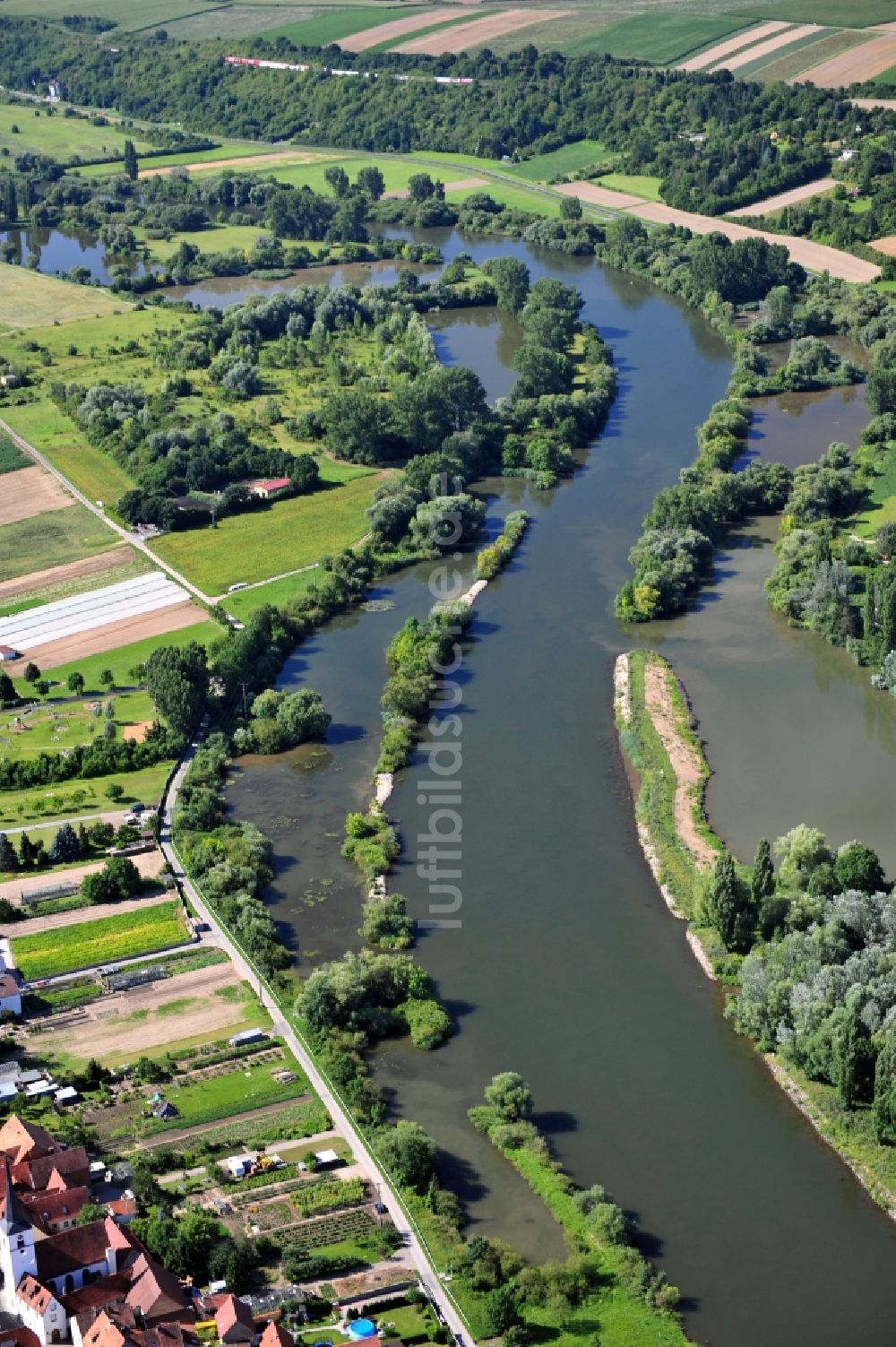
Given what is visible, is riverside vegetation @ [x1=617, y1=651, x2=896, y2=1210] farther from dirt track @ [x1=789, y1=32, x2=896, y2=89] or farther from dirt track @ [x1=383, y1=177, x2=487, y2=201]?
dirt track @ [x1=789, y1=32, x2=896, y2=89]

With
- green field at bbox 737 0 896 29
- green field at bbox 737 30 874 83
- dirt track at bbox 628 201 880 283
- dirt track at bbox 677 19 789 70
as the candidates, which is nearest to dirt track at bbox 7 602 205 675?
dirt track at bbox 628 201 880 283

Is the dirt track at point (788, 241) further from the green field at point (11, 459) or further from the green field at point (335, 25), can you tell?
the green field at point (335, 25)

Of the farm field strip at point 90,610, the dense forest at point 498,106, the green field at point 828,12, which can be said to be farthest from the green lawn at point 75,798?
the green field at point 828,12

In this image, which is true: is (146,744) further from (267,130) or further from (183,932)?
(267,130)

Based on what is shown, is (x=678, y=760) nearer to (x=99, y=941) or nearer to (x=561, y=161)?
(x=99, y=941)

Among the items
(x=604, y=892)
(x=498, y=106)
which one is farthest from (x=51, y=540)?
(x=498, y=106)

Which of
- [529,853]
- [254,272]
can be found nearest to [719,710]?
[529,853]

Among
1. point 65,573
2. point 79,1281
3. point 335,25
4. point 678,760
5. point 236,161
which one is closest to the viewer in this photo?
point 79,1281

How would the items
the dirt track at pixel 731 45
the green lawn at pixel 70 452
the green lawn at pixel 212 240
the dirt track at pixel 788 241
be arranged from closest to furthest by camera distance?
1. the green lawn at pixel 70 452
2. the dirt track at pixel 788 241
3. the green lawn at pixel 212 240
4. the dirt track at pixel 731 45
